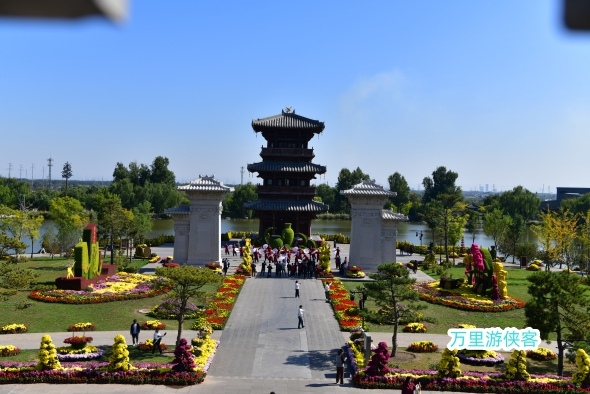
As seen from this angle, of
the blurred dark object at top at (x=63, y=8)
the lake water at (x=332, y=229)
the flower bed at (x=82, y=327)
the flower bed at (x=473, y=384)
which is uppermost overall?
the blurred dark object at top at (x=63, y=8)

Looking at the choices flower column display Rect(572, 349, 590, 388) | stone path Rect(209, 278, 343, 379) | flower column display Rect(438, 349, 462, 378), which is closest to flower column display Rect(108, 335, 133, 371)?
stone path Rect(209, 278, 343, 379)

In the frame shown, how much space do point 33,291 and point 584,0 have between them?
112ft

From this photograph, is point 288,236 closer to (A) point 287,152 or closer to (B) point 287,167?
(B) point 287,167

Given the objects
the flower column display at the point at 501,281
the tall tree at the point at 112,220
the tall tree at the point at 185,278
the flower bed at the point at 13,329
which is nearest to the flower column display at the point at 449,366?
the tall tree at the point at 185,278

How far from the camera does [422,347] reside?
23453 mm

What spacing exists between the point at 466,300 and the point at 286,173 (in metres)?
27.0

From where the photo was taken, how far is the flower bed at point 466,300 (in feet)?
102

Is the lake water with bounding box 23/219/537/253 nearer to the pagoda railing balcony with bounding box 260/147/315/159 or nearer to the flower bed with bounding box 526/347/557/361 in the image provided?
the pagoda railing balcony with bounding box 260/147/315/159

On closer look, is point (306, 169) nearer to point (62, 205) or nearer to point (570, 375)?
point (62, 205)

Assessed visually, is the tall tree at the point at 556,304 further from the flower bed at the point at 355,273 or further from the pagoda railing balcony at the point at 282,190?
the pagoda railing balcony at the point at 282,190

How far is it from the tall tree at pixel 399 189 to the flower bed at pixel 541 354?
92999mm

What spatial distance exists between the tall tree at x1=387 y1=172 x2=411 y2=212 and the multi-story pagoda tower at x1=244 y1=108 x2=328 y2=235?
A: 62.2 metres

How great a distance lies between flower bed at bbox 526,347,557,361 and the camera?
76.3ft

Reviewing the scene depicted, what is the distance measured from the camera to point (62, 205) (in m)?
54.6
